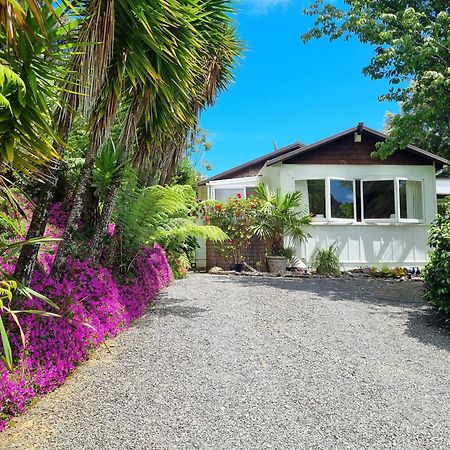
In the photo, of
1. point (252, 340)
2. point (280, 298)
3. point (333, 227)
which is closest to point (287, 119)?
point (333, 227)

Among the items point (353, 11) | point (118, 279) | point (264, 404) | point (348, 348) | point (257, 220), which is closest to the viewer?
point (264, 404)

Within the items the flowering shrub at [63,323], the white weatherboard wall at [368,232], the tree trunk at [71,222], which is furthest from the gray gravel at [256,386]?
the white weatherboard wall at [368,232]

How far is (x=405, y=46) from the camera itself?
29.9 feet

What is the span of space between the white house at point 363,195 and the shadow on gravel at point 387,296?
2.70 m

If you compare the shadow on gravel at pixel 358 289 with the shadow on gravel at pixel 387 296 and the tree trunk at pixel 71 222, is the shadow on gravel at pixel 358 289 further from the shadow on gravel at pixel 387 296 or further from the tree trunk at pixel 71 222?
the tree trunk at pixel 71 222

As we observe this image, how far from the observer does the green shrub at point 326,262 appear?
1269cm

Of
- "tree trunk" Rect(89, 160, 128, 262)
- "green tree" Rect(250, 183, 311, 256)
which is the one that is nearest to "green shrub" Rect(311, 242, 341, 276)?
"green tree" Rect(250, 183, 311, 256)

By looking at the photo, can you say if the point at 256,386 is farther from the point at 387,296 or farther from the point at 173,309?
the point at 387,296

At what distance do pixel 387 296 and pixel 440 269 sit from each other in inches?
102

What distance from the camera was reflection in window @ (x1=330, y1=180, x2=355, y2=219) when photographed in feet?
44.8

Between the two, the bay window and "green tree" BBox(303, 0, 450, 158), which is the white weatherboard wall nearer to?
the bay window

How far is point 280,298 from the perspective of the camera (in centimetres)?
778

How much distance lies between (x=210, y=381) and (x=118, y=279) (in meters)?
3.32

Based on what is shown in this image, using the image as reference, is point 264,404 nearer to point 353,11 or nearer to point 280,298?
point 280,298
